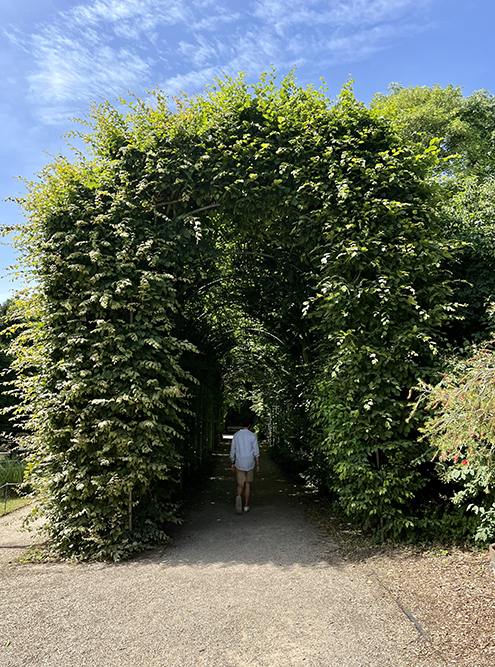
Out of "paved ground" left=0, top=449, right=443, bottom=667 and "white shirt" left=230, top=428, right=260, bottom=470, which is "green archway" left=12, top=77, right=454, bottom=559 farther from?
"white shirt" left=230, top=428, right=260, bottom=470

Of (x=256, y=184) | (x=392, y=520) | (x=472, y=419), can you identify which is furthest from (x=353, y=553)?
(x=256, y=184)

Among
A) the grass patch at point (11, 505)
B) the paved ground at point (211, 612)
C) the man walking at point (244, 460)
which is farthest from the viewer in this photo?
the grass patch at point (11, 505)

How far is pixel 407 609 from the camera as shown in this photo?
3.55m

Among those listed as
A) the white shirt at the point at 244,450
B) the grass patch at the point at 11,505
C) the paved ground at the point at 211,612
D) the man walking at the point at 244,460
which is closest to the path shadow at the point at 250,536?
the paved ground at the point at 211,612

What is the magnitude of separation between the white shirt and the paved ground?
5.12 feet

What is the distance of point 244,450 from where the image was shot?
7.16 m

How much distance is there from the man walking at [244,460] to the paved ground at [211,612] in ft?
4.81

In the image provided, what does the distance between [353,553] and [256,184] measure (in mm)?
4604

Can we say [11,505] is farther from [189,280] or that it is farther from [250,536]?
[189,280]

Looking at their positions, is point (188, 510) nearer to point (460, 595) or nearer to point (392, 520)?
point (392, 520)

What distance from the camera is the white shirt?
7108 millimetres

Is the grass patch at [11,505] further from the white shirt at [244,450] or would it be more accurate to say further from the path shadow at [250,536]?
the white shirt at [244,450]

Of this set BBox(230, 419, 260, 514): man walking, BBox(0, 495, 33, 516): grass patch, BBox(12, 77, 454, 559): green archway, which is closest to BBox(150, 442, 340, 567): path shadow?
BBox(230, 419, 260, 514): man walking

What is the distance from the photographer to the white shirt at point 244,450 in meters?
7.11
